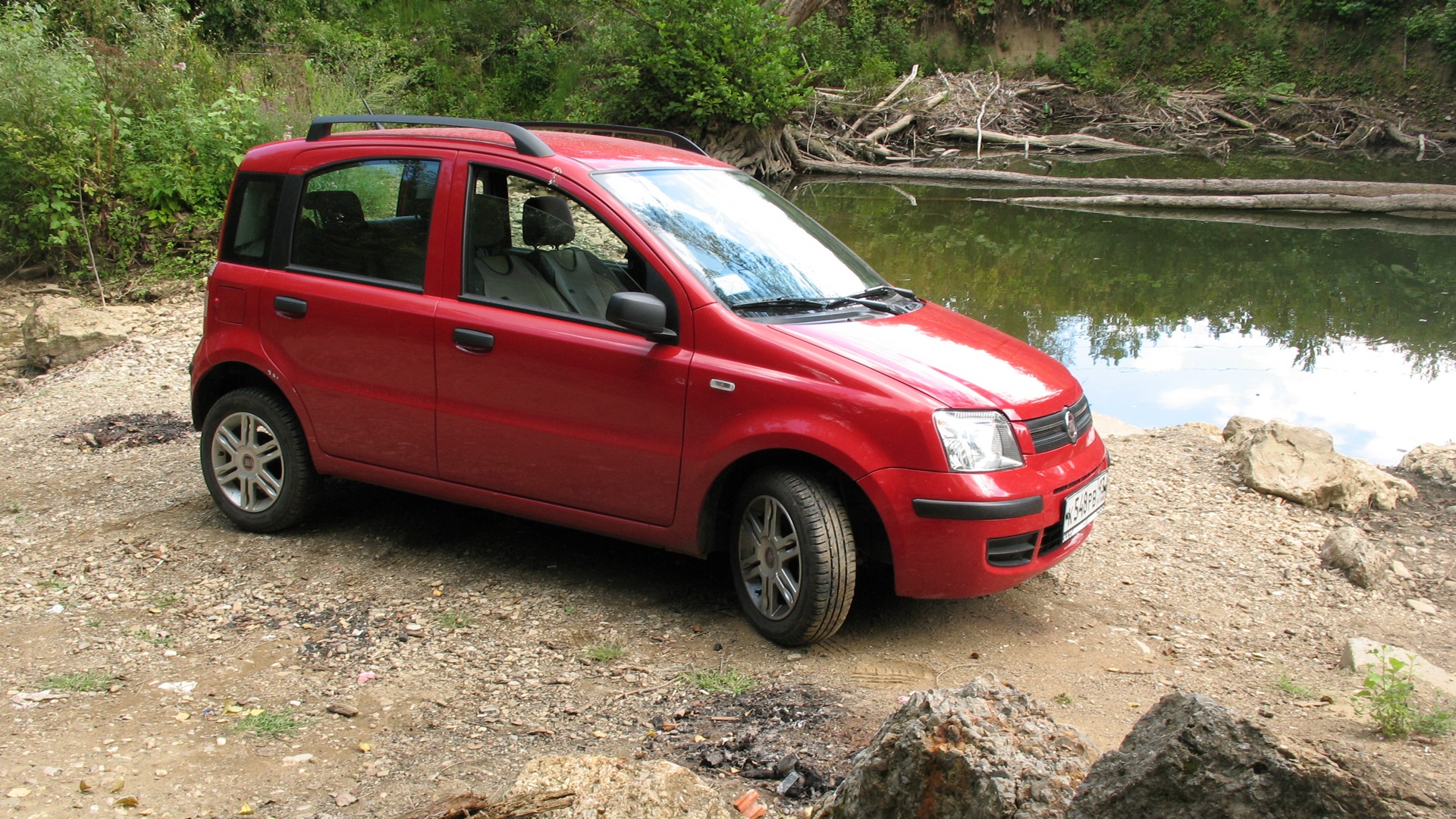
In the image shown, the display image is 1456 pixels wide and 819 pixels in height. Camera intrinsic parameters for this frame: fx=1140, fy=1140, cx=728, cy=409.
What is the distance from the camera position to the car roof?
4934 millimetres

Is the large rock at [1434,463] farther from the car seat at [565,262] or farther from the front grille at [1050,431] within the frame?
the car seat at [565,262]

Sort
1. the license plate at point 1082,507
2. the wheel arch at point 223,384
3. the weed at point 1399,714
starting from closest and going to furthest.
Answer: the weed at point 1399,714 < the license plate at point 1082,507 < the wheel arch at point 223,384

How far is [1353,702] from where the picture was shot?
3.95 m

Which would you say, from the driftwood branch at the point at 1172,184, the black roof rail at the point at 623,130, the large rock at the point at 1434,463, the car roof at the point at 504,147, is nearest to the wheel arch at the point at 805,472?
the car roof at the point at 504,147

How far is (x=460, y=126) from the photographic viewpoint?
16.9 feet

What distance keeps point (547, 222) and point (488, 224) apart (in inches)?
10.3

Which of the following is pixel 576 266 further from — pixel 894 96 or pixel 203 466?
pixel 894 96

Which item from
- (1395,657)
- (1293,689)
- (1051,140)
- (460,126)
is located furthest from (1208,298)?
(1051,140)

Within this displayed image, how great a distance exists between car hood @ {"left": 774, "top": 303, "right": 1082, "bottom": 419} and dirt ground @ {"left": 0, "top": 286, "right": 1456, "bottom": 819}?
1027mm

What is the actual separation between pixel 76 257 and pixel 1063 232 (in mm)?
13024

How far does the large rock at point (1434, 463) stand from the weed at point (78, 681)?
700cm

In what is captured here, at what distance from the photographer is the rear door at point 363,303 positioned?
4.99 meters

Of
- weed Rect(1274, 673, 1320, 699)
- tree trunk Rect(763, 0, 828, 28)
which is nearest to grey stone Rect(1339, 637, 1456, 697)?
weed Rect(1274, 673, 1320, 699)

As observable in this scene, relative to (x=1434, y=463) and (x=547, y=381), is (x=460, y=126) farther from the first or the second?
(x=1434, y=463)
